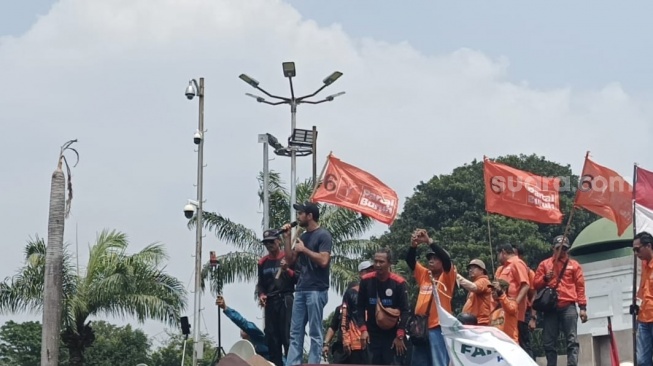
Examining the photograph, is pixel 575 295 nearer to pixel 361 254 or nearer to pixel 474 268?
pixel 474 268

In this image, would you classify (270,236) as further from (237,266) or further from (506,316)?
(237,266)

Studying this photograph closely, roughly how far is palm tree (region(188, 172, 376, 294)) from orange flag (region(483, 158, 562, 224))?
14.4 meters

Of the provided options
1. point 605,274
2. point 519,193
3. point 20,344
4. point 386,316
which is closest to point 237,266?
point 605,274

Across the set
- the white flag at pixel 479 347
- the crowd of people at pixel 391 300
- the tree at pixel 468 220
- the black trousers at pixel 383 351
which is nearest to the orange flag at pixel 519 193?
the crowd of people at pixel 391 300

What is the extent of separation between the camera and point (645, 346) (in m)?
11.7

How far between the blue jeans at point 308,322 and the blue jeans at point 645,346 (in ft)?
10.2

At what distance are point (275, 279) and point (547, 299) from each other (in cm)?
299

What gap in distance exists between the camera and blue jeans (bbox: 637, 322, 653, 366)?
11703 millimetres

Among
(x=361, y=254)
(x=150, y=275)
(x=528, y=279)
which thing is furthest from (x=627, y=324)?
(x=528, y=279)

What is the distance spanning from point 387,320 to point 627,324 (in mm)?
25134

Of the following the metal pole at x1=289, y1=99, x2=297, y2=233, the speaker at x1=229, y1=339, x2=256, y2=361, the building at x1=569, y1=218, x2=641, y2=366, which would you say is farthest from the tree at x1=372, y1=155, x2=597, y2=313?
the speaker at x1=229, y1=339, x2=256, y2=361

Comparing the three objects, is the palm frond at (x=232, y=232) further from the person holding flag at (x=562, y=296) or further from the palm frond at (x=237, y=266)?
the person holding flag at (x=562, y=296)

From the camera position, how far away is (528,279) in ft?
41.6

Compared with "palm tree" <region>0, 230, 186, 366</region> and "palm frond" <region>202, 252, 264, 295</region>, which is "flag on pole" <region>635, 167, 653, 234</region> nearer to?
"palm tree" <region>0, 230, 186, 366</region>
